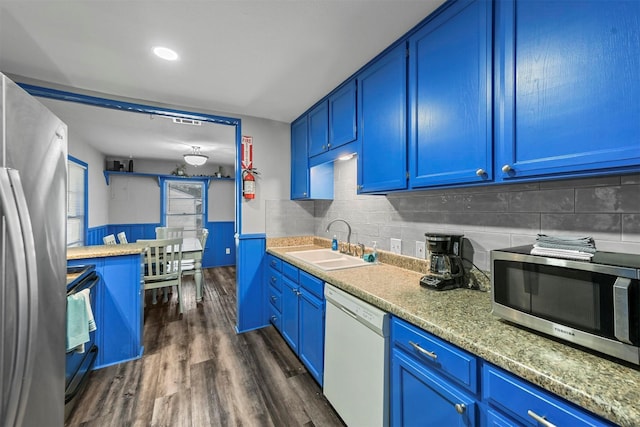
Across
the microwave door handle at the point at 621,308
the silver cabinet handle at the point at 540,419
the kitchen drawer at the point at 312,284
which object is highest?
the microwave door handle at the point at 621,308

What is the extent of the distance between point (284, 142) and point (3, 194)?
8.37 ft

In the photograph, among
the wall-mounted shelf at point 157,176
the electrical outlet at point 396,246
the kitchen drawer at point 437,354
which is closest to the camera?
the kitchen drawer at point 437,354

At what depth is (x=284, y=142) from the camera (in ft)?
10.4

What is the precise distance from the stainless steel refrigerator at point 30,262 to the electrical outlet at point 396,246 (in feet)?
6.31

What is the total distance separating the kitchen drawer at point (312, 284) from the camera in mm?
1852

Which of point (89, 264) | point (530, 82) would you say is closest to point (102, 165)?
point (89, 264)

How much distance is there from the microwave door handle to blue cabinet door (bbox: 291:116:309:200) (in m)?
2.31

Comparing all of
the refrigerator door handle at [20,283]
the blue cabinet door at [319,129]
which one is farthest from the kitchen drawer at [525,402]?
the blue cabinet door at [319,129]

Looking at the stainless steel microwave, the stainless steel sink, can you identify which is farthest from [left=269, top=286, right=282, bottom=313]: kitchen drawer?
the stainless steel microwave

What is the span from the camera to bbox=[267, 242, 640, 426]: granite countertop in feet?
2.10

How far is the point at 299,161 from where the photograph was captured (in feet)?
9.75

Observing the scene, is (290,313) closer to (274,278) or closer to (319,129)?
(274,278)

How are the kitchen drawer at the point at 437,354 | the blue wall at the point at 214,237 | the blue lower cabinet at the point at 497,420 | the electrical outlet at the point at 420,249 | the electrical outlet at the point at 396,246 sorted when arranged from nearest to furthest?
the blue lower cabinet at the point at 497,420
the kitchen drawer at the point at 437,354
the electrical outlet at the point at 420,249
the electrical outlet at the point at 396,246
the blue wall at the point at 214,237

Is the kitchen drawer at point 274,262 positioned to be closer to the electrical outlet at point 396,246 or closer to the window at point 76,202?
the electrical outlet at point 396,246
